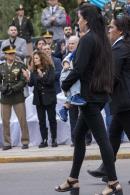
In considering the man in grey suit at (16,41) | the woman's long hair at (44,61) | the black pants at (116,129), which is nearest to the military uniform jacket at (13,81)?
the woman's long hair at (44,61)

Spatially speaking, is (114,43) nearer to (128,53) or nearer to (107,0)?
(128,53)

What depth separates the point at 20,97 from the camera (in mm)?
12469

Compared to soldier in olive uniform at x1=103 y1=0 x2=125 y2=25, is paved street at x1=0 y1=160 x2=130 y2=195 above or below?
below

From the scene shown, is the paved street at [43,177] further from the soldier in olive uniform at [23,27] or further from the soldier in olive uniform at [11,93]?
the soldier in olive uniform at [23,27]

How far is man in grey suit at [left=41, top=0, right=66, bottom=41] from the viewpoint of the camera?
54.6 ft

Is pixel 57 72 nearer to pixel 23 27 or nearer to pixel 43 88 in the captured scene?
pixel 43 88

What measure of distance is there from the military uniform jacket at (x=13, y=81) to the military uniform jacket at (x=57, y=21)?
4.34 metres

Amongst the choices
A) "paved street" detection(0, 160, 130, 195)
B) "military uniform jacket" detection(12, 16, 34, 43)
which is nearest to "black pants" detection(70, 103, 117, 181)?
"paved street" detection(0, 160, 130, 195)

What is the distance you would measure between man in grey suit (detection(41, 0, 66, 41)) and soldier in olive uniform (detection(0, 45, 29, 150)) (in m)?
4.13

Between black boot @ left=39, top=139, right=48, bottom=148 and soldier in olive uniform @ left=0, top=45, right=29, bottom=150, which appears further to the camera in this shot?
black boot @ left=39, top=139, right=48, bottom=148

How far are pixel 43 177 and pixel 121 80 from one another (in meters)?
2.36

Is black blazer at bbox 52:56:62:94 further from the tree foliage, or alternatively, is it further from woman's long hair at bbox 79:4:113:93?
the tree foliage

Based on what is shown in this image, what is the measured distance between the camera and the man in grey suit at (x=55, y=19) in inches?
656

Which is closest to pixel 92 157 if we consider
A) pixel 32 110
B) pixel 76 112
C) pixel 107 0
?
pixel 76 112
